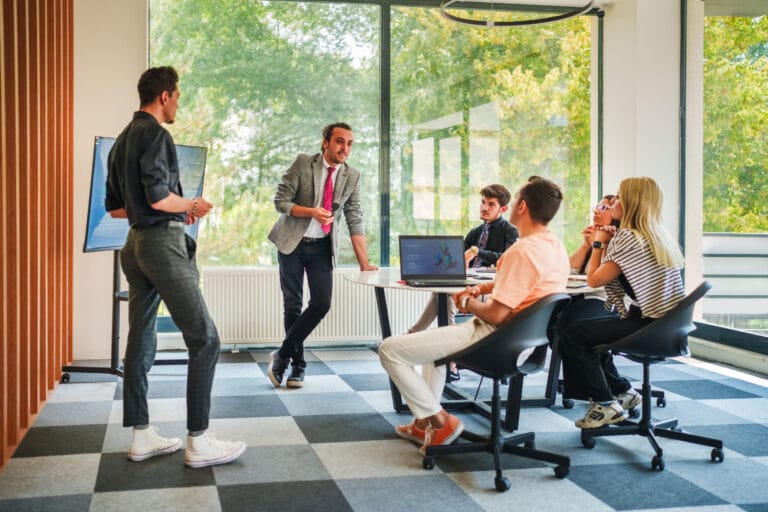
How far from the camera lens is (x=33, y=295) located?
4598mm

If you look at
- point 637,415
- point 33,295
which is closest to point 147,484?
point 33,295

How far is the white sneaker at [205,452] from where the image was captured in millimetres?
3641

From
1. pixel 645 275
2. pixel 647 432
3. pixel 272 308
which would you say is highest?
pixel 645 275

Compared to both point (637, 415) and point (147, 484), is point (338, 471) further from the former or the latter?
point (637, 415)

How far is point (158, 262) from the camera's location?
3566mm

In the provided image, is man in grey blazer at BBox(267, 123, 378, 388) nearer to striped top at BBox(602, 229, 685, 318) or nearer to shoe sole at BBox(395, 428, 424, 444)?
shoe sole at BBox(395, 428, 424, 444)

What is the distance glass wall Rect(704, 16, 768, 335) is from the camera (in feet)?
19.9

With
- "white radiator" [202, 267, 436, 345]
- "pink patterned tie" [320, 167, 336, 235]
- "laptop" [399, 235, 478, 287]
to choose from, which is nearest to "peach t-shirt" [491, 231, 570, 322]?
"laptop" [399, 235, 478, 287]

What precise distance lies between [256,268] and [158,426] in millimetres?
2637

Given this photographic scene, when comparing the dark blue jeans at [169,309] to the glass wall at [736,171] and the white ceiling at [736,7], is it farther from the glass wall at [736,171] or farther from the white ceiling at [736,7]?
the white ceiling at [736,7]

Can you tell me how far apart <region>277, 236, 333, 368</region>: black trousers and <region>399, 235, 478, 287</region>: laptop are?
1.09 meters

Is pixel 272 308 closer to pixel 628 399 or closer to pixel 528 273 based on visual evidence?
pixel 628 399

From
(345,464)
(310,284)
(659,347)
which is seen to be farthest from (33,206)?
(659,347)

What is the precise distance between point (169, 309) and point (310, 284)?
1.87m
